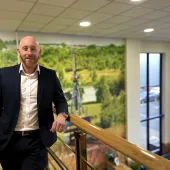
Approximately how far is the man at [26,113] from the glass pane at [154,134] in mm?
7039

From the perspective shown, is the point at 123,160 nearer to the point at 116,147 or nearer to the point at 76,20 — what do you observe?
the point at 76,20

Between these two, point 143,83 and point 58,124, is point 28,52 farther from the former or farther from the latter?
point 143,83

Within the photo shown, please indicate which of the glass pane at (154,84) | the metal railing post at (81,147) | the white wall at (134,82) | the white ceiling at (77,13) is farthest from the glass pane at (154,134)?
the metal railing post at (81,147)

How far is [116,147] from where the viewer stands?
0.86 meters

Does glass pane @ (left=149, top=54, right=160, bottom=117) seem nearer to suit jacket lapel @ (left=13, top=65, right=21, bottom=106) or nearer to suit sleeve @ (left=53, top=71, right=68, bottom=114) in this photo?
suit sleeve @ (left=53, top=71, right=68, bottom=114)

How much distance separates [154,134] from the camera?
7.76m

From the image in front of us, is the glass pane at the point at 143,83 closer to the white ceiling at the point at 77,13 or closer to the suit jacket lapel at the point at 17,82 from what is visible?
the white ceiling at the point at 77,13

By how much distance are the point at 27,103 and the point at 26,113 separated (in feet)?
0.23

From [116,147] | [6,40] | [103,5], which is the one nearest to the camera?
[116,147]

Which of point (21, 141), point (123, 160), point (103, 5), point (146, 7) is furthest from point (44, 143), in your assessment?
point (123, 160)

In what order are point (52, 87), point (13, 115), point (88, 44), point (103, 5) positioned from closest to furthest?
point (13, 115), point (52, 87), point (103, 5), point (88, 44)

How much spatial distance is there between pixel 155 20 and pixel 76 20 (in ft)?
5.23

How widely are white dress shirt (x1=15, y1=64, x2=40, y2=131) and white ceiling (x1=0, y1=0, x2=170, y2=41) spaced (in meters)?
1.64

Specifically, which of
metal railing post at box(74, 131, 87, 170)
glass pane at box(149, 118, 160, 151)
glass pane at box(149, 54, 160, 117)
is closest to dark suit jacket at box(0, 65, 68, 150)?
metal railing post at box(74, 131, 87, 170)
